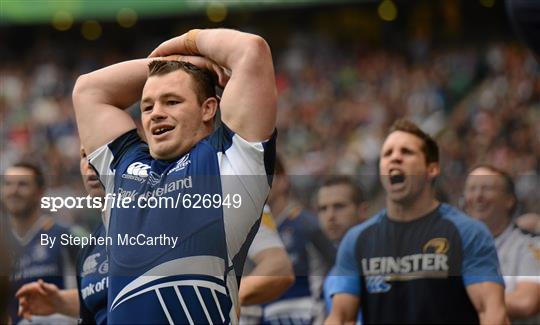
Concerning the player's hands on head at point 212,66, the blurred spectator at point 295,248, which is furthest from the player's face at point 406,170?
the player's hands on head at point 212,66

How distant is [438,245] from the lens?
5.34m

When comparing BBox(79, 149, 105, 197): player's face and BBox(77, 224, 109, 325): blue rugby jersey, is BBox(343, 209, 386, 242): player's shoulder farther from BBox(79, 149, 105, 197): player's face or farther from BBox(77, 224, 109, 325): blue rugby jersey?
BBox(79, 149, 105, 197): player's face

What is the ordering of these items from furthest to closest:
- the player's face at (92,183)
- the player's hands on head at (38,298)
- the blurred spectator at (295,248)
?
the blurred spectator at (295,248), the player's hands on head at (38,298), the player's face at (92,183)

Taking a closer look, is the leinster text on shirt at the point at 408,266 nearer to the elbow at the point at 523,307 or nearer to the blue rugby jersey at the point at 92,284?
the elbow at the point at 523,307

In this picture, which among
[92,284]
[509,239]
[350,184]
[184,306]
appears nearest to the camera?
[184,306]

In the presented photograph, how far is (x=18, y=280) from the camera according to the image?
5.30 metres

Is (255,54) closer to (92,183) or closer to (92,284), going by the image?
(92,183)

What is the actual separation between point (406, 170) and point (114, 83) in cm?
181

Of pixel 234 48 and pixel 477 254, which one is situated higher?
pixel 234 48

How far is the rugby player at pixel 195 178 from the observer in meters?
4.02

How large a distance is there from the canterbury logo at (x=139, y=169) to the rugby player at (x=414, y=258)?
67.3 inches

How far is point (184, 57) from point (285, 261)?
2.05 metres

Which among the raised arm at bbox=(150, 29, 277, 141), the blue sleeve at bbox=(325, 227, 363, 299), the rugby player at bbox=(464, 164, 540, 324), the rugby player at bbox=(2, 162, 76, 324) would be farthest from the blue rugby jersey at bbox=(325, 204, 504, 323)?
the raised arm at bbox=(150, 29, 277, 141)

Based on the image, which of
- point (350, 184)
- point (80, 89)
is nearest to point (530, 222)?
point (350, 184)
